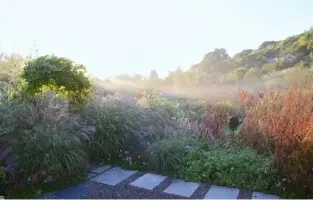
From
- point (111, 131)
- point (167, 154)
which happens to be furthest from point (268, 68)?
point (167, 154)

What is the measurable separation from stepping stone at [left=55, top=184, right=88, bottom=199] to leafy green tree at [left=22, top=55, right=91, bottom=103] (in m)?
1.61

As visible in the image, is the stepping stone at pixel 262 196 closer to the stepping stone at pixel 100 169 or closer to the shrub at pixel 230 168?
the shrub at pixel 230 168

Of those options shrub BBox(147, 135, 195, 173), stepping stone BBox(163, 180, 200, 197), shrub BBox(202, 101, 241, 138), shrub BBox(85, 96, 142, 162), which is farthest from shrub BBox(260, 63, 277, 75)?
stepping stone BBox(163, 180, 200, 197)

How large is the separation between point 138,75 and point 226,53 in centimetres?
583

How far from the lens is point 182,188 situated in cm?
358

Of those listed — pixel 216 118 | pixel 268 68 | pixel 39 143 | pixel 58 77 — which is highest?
pixel 268 68

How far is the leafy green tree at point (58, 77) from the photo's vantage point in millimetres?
4508

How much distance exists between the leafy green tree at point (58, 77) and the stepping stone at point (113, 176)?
1.45 m

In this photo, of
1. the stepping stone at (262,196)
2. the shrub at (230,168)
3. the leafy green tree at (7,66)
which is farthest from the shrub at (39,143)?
the stepping stone at (262,196)

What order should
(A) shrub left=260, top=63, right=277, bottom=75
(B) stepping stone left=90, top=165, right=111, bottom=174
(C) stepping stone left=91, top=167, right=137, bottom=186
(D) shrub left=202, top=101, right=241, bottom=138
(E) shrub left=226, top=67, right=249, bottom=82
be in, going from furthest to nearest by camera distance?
(A) shrub left=260, top=63, right=277, bottom=75, (E) shrub left=226, top=67, right=249, bottom=82, (D) shrub left=202, top=101, right=241, bottom=138, (B) stepping stone left=90, top=165, right=111, bottom=174, (C) stepping stone left=91, top=167, right=137, bottom=186

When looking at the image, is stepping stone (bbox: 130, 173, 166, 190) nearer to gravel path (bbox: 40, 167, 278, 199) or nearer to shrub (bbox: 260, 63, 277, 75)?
gravel path (bbox: 40, 167, 278, 199)

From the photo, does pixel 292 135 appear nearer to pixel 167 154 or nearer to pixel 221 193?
pixel 221 193

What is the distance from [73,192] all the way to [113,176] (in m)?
0.63

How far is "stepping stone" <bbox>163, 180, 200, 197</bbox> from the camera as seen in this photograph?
345 centimetres
